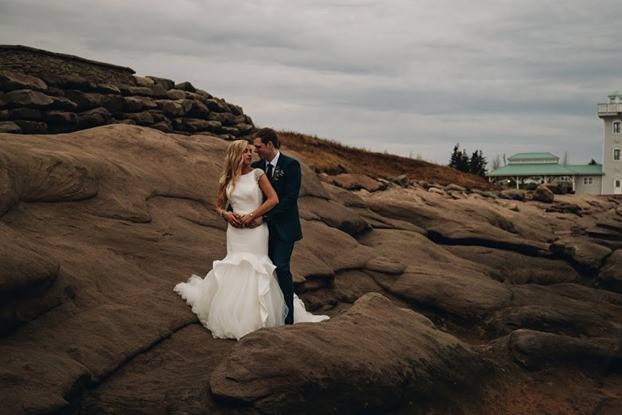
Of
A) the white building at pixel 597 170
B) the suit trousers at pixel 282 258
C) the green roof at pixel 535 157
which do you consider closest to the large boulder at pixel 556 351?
the suit trousers at pixel 282 258

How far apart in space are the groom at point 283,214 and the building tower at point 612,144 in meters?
83.5

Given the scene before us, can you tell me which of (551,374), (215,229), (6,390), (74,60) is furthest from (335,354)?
(74,60)

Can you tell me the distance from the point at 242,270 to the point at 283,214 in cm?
98

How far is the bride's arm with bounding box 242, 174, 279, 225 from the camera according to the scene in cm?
1088

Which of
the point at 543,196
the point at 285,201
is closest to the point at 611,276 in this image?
the point at 285,201

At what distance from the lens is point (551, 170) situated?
93500 mm

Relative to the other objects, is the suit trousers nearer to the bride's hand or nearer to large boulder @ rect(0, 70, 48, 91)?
the bride's hand

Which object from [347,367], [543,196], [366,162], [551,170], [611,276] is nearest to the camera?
[347,367]

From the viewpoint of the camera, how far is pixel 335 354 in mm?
9109

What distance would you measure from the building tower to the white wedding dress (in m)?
83.8

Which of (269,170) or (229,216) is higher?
Answer: (269,170)

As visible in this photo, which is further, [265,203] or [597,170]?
[597,170]


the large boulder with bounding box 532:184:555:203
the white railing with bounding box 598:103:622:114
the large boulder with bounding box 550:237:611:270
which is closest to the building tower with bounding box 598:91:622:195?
the white railing with bounding box 598:103:622:114

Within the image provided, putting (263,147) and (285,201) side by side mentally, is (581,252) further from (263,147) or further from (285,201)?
(263,147)
